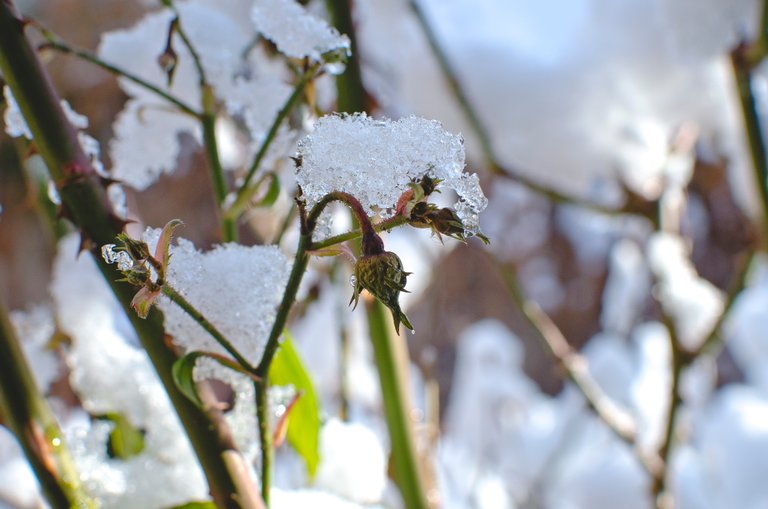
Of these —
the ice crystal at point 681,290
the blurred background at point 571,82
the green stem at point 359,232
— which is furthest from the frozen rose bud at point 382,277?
the ice crystal at point 681,290

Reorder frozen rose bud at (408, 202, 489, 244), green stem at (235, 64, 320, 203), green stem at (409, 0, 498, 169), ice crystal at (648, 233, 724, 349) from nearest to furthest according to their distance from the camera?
frozen rose bud at (408, 202, 489, 244) → green stem at (235, 64, 320, 203) → green stem at (409, 0, 498, 169) → ice crystal at (648, 233, 724, 349)

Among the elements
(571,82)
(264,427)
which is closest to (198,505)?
(264,427)

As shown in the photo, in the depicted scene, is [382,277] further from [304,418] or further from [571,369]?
[571,369]

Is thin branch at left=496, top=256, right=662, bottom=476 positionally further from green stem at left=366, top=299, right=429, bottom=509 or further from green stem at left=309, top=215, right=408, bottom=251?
green stem at left=309, top=215, right=408, bottom=251

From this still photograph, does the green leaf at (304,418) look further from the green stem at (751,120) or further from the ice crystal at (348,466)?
the green stem at (751,120)

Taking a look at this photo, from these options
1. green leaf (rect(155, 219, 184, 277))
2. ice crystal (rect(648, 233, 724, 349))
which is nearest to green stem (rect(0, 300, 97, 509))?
green leaf (rect(155, 219, 184, 277))

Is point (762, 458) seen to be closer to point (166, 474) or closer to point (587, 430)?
point (587, 430)

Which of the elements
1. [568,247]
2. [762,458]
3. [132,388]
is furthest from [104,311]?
[568,247]

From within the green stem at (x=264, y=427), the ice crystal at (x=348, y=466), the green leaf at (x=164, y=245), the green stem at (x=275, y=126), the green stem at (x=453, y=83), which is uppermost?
the green stem at (x=453, y=83)
